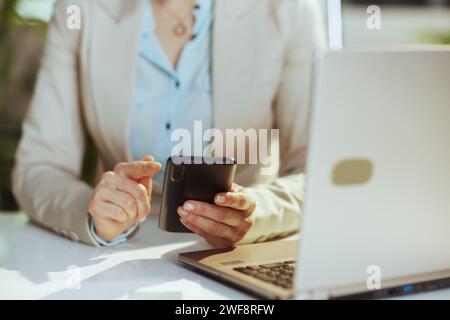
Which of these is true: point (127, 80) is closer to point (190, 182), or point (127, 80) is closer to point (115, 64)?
point (115, 64)

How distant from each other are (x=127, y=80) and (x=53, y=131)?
191 mm

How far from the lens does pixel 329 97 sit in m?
0.62

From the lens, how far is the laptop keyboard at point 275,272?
0.75 m

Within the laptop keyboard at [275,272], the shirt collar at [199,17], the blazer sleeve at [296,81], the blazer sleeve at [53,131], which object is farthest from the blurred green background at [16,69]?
the laptop keyboard at [275,272]

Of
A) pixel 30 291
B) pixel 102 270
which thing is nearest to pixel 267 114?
pixel 102 270

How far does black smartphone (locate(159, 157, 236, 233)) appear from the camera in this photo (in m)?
0.92

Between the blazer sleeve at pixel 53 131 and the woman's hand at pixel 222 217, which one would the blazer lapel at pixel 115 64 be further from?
the woman's hand at pixel 222 217

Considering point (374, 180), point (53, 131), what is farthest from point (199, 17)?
point (374, 180)

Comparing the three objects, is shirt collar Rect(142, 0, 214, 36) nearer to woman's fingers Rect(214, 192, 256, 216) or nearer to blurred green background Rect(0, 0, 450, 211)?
blurred green background Rect(0, 0, 450, 211)

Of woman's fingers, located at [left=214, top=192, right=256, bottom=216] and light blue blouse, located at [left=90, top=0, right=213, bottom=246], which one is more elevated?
light blue blouse, located at [left=90, top=0, right=213, bottom=246]

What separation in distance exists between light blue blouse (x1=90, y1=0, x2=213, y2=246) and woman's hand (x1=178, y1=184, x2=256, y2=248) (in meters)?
0.40

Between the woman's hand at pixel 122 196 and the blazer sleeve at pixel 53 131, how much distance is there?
210 mm

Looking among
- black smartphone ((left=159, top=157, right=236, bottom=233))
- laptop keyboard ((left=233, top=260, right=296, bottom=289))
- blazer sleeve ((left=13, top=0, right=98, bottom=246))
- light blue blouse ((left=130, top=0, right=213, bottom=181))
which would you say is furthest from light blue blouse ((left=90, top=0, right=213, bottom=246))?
laptop keyboard ((left=233, top=260, right=296, bottom=289))
